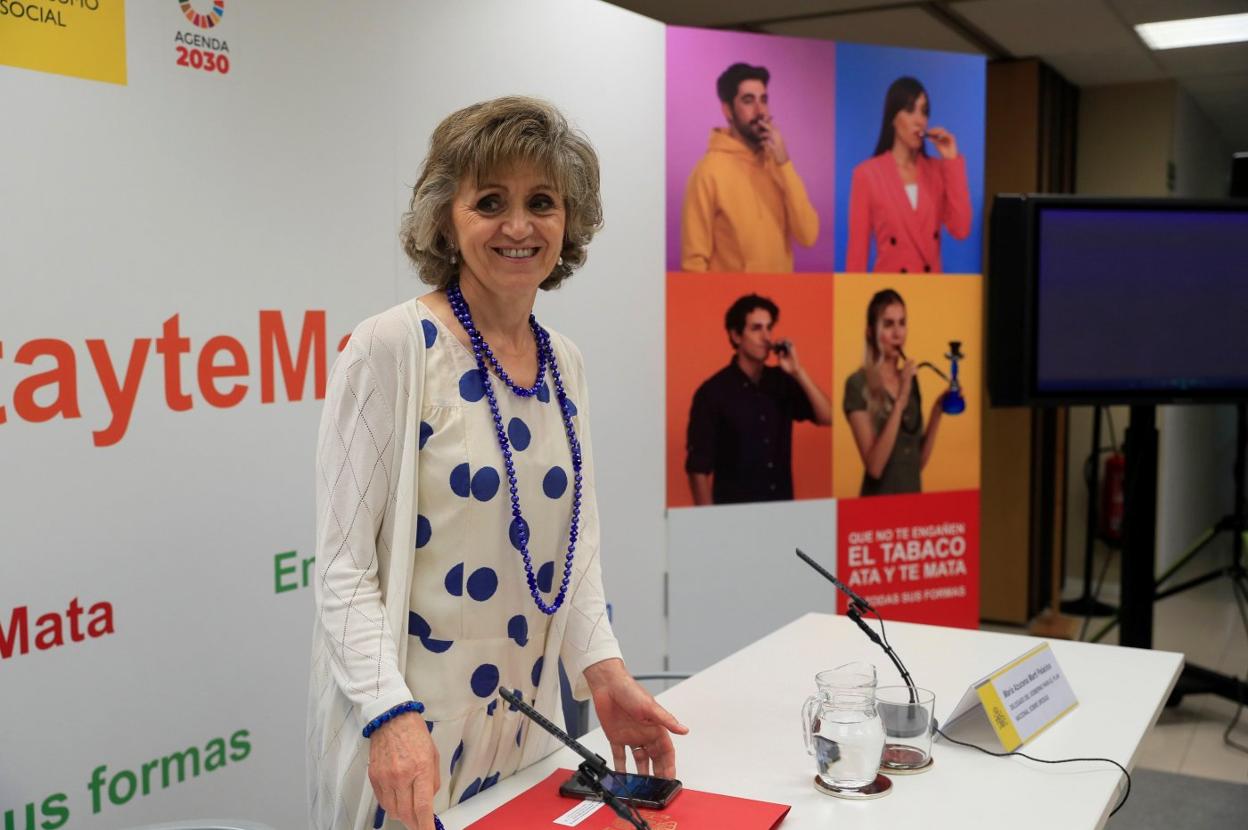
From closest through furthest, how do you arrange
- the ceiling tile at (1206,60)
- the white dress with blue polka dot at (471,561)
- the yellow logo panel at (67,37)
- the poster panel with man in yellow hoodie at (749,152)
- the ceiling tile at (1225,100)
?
the white dress with blue polka dot at (471,561)
the yellow logo panel at (67,37)
the poster panel with man in yellow hoodie at (749,152)
the ceiling tile at (1206,60)
the ceiling tile at (1225,100)

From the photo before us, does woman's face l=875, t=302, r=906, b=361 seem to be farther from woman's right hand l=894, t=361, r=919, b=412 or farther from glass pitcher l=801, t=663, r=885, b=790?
glass pitcher l=801, t=663, r=885, b=790

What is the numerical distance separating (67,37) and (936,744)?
73.2 inches

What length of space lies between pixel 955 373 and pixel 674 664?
1.32 meters

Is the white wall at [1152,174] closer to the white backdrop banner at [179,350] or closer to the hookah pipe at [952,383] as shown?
the hookah pipe at [952,383]

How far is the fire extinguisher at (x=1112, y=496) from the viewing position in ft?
21.9

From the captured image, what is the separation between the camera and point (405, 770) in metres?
1.29

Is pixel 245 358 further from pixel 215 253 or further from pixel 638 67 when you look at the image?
pixel 638 67

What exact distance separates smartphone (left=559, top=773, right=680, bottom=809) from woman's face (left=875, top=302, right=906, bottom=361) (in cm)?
243

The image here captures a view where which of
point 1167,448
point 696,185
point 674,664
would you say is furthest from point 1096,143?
point 674,664

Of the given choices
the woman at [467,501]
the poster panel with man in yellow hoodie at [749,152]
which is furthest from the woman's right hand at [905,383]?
the woman at [467,501]

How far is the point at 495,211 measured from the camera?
156 cm

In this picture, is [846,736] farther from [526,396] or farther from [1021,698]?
[526,396]

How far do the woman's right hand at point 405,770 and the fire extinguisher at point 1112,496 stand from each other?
6089 mm

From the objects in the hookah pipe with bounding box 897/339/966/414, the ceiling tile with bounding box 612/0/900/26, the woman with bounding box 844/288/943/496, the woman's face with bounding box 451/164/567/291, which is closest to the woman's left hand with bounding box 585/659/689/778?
the woman's face with bounding box 451/164/567/291
